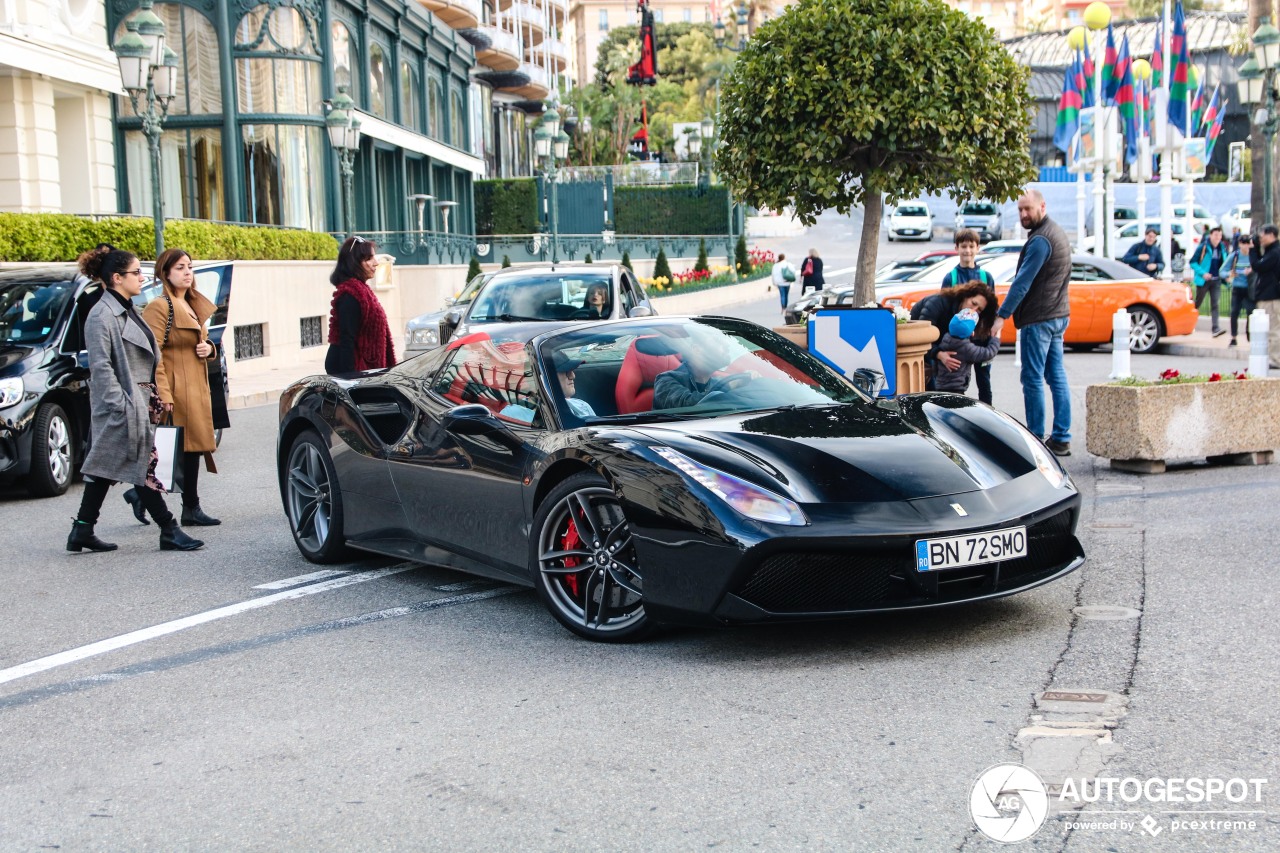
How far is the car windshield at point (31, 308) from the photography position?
1141 centimetres

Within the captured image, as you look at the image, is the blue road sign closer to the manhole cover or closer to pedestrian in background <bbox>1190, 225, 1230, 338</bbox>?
the manhole cover

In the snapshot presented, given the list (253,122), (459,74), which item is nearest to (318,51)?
(253,122)

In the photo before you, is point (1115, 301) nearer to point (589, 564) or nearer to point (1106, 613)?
point (1106, 613)

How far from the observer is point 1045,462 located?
614cm

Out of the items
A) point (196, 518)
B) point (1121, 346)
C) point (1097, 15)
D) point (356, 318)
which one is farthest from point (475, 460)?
point (1097, 15)

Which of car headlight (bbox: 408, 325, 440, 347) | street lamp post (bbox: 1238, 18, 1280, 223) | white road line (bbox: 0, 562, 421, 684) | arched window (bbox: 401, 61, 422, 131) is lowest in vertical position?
white road line (bbox: 0, 562, 421, 684)

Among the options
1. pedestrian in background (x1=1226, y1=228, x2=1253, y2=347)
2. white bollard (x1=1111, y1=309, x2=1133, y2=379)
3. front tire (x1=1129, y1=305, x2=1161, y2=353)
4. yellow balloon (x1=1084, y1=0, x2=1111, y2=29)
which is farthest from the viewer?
yellow balloon (x1=1084, y1=0, x2=1111, y2=29)

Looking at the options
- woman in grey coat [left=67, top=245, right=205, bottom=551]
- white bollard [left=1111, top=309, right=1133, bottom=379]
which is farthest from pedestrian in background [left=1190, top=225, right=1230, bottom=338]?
woman in grey coat [left=67, top=245, right=205, bottom=551]

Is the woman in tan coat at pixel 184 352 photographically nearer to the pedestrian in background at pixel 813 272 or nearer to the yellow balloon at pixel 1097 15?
the pedestrian in background at pixel 813 272

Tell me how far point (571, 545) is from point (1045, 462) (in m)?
1.97

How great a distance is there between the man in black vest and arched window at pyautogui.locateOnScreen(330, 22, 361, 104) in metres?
29.3

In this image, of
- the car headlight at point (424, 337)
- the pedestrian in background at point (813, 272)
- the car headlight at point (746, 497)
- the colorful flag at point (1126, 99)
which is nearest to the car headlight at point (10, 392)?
the car headlight at point (746, 497)

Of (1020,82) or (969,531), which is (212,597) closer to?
(969,531)

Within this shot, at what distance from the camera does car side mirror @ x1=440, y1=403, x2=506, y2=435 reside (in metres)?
6.43
